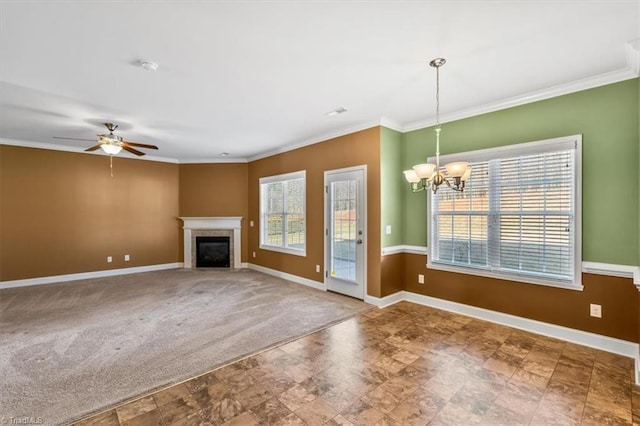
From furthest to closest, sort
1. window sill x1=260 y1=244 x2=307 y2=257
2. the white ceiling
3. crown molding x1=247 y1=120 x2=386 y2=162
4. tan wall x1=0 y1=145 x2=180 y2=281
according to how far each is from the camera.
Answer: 1. window sill x1=260 y1=244 x2=307 y2=257
2. tan wall x1=0 y1=145 x2=180 y2=281
3. crown molding x1=247 y1=120 x2=386 y2=162
4. the white ceiling

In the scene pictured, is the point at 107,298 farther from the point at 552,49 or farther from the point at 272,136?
the point at 552,49

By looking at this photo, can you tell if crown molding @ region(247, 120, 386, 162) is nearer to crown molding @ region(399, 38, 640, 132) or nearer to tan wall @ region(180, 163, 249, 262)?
tan wall @ region(180, 163, 249, 262)

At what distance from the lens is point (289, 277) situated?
5.96 metres

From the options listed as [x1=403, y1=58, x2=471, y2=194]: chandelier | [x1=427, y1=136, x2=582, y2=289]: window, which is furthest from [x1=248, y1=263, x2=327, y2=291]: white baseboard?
[x1=403, y1=58, x2=471, y2=194]: chandelier

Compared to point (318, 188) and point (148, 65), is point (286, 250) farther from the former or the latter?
point (148, 65)

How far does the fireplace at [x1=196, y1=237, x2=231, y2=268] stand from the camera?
23.5ft

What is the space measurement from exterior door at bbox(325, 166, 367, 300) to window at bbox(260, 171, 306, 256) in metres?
0.77

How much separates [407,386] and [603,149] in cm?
305

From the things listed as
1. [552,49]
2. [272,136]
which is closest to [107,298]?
[272,136]

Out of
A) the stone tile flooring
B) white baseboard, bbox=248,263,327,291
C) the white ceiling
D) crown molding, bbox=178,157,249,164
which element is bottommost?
the stone tile flooring

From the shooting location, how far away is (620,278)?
2.89 meters

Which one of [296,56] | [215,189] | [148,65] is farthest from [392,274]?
[215,189]

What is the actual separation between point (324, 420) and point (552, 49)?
3.43 meters

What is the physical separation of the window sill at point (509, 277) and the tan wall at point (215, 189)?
4.73 m
